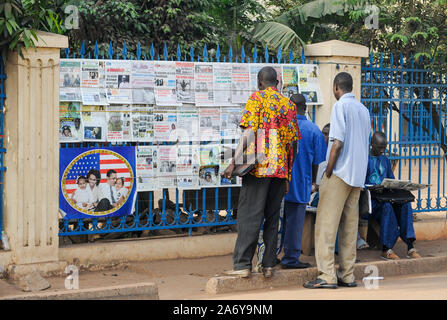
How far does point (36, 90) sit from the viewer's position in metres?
6.73

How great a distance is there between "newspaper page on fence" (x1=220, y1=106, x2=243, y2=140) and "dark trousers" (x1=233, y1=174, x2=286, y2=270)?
1830 millimetres

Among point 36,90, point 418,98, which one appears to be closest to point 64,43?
point 36,90

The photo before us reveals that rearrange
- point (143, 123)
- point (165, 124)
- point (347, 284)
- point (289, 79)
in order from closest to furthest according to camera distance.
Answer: point (347, 284), point (143, 123), point (165, 124), point (289, 79)

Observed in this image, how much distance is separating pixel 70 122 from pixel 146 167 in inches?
37.3

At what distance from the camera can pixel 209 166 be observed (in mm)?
7711

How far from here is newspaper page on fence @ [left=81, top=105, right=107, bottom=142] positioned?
278 inches

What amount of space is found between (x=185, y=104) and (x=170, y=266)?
5.72ft

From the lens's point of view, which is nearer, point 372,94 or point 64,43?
point 64,43

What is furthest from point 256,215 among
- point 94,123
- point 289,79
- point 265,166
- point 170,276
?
point 289,79

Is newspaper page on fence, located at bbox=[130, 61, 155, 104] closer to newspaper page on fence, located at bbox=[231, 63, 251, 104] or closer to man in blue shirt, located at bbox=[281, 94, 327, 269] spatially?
newspaper page on fence, located at bbox=[231, 63, 251, 104]

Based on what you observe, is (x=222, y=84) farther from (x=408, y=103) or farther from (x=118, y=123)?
(x=408, y=103)

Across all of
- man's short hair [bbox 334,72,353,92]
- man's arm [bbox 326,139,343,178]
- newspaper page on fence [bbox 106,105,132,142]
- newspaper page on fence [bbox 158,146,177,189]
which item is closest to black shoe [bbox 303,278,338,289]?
man's arm [bbox 326,139,343,178]
